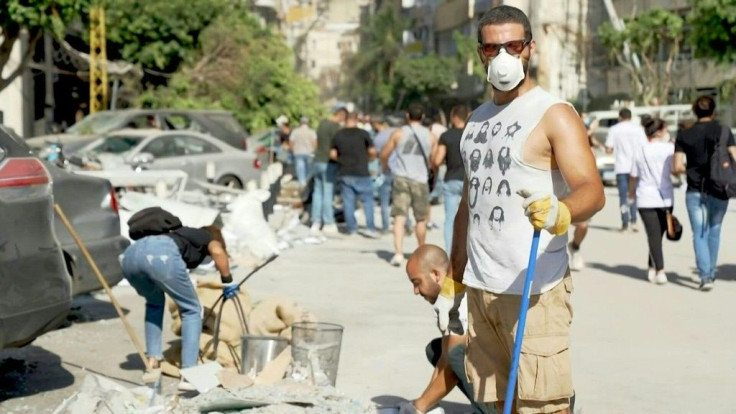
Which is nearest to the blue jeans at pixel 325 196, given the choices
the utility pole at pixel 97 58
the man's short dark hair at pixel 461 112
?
the man's short dark hair at pixel 461 112

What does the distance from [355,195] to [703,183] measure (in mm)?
6917

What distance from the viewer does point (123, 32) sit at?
37312 millimetres

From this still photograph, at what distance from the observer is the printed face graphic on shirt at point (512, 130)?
4.75m

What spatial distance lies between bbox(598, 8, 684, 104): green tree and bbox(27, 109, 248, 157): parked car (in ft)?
96.7

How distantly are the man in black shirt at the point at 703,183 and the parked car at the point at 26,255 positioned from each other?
685 cm

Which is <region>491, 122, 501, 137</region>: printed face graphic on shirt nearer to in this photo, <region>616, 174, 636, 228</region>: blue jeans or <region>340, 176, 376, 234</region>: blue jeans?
<region>340, 176, 376, 234</region>: blue jeans

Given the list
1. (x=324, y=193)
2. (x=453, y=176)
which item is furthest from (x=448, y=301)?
(x=324, y=193)

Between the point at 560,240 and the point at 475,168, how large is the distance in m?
0.43

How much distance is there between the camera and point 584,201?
4.52m

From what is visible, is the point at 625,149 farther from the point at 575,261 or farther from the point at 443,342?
the point at 443,342

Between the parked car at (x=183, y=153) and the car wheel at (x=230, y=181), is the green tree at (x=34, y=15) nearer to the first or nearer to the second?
the parked car at (x=183, y=153)

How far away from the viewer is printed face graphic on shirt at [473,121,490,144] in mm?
4895

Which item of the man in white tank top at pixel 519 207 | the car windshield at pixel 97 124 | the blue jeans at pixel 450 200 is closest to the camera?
the man in white tank top at pixel 519 207

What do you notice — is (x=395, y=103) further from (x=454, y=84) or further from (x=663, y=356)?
(x=663, y=356)
